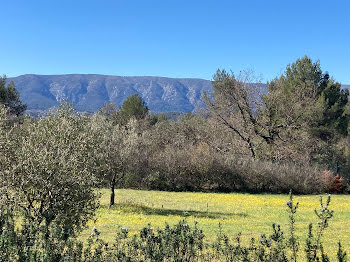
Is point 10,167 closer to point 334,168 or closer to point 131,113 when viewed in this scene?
point 334,168

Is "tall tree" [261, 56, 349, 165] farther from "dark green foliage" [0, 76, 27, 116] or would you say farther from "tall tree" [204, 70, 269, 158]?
"dark green foliage" [0, 76, 27, 116]

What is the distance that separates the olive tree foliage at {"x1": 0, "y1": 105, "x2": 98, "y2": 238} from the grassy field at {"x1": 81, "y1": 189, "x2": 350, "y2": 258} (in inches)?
85.9

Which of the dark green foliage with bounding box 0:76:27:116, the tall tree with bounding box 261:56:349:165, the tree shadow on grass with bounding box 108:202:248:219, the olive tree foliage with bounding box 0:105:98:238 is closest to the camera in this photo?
the olive tree foliage with bounding box 0:105:98:238

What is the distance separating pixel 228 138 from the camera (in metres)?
40.2

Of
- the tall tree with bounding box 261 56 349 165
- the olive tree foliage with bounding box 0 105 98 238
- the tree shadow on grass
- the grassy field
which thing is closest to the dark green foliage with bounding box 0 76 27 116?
the grassy field

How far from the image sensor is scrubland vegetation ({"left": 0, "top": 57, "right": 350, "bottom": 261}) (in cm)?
853

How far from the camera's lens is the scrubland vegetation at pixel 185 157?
28.0 feet

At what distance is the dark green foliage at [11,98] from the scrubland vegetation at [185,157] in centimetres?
21

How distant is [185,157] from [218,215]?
1460cm

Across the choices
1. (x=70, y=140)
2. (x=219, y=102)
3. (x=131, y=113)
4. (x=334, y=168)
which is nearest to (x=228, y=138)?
(x=219, y=102)

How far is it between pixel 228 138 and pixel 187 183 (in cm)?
874

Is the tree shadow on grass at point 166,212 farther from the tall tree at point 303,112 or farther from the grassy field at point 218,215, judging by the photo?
the tall tree at point 303,112

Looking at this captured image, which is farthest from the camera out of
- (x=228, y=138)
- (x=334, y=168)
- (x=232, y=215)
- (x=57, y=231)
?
(x=228, y=138)

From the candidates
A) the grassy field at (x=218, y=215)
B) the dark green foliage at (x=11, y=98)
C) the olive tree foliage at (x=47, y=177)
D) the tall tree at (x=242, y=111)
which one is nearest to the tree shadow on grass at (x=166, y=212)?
the grassy field at (x=218, y=215)
